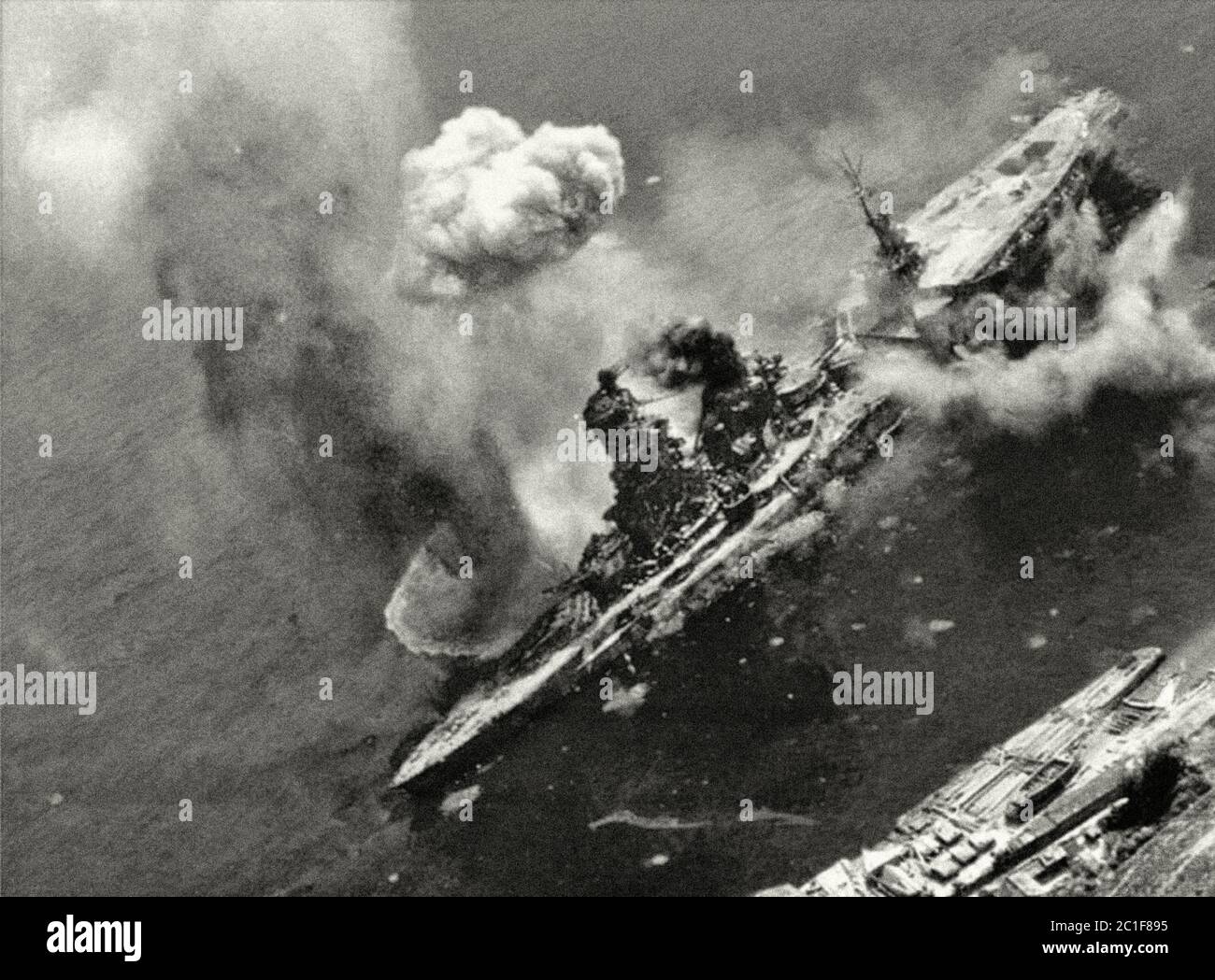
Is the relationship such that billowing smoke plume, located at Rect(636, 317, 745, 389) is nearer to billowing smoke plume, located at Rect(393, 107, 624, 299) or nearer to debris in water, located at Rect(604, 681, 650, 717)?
billowing smoke plume, located at Rect(393, 107, 624, 299)

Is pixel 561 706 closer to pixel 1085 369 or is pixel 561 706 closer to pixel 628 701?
pixel 628 701

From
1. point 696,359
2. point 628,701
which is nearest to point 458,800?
point 628,701

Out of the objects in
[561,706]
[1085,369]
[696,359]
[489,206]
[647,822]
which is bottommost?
[647,822]

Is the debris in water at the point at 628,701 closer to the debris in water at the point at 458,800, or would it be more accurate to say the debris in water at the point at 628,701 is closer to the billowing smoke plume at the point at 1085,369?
the debris in water at the point at 458,800

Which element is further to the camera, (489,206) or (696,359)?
(489,206)

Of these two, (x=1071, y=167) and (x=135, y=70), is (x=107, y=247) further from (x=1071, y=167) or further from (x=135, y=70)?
(x=1071, y=167)

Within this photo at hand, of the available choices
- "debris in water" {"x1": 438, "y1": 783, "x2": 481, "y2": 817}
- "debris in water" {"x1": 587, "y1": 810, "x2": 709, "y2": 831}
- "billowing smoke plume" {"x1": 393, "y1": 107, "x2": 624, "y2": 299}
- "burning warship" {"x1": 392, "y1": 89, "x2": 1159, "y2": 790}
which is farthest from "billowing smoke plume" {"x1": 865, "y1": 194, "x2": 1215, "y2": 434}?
"debris in water" {"x1": 438, "y1": 783, "x2": 481, "y2": 817}
